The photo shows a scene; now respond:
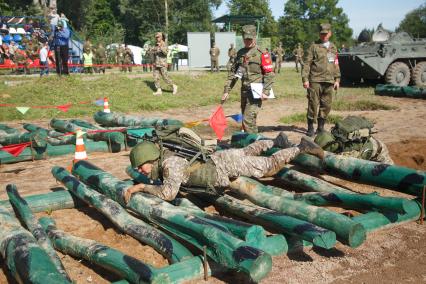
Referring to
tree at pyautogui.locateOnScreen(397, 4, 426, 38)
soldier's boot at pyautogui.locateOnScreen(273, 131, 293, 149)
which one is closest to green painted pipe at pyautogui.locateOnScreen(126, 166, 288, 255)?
soldier's boot at pyautogui.locateOnScreen(273, 131, 293, 149)

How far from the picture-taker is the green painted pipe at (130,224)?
13.6 ft

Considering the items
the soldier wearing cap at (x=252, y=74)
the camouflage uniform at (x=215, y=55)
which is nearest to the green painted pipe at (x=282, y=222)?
the soldier wearing cap at (x=252, y=74)

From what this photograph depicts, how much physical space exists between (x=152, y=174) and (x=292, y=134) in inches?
225

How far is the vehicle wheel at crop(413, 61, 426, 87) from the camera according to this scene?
1938 cm

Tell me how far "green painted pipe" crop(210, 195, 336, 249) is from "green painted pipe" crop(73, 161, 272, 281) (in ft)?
2.02

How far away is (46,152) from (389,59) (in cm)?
1508

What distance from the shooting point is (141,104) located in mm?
15312

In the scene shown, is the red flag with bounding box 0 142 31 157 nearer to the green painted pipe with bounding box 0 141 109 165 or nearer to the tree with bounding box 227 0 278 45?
the green painted pipe with bounding box 0 141 109 165

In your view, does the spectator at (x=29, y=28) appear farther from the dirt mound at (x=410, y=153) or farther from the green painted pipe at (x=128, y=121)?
the dirt mound at (x=410, y=153)

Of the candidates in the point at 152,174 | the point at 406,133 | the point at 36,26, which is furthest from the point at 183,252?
the point at 36,26

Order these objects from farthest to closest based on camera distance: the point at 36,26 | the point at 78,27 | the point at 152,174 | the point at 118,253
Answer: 1. the point at 78,27
2. the point at 36,26
3. the point at 152,174
4. the point at 118,253

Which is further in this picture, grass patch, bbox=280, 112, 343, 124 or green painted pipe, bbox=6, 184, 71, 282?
grass patch, bbox=280, 112, 343, 124

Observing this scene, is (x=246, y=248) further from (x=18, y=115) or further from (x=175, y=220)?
(x=18, y=115)

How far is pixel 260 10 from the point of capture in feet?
216
